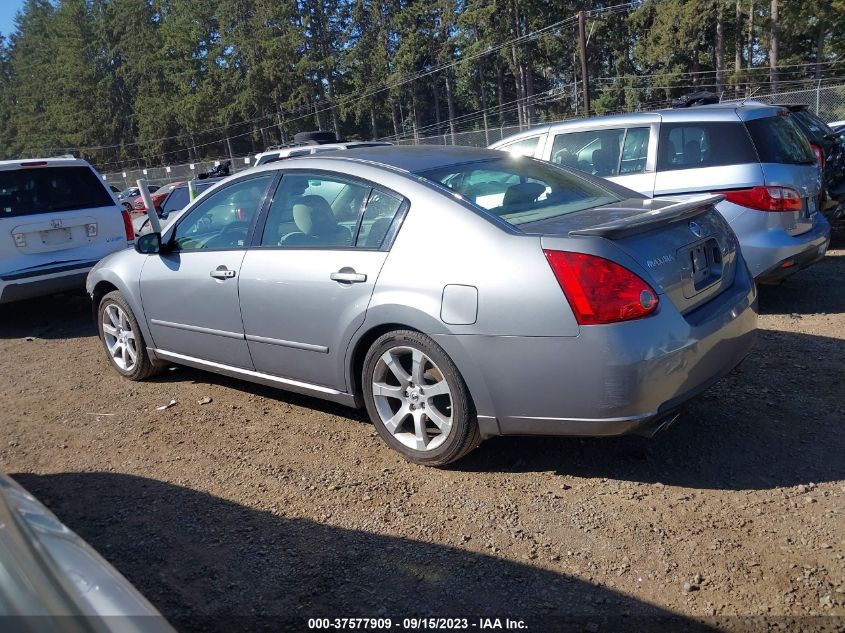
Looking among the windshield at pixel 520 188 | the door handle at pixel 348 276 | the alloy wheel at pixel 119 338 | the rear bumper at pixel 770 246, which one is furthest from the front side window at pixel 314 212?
the rear bumper at pixel 770 246

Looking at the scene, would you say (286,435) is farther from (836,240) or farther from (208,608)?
(836,240)

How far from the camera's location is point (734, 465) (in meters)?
3.70

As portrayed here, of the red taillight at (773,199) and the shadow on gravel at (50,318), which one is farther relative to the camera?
the shadow on gravel at (50,318)

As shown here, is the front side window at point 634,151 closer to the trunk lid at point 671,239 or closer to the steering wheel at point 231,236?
the trunk lid at point 671,239

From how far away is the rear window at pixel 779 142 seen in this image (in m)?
6.44

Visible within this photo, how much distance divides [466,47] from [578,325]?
195 feet

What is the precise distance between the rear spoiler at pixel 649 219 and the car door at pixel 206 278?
2158mm

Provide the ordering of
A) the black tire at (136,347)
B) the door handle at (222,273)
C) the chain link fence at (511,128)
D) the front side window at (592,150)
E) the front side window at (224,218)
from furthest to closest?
1. the chain link fence at (511,128)
2. the front side window at (592,150)
3. the black tire at (136,347)
4. the front side window at (224,218)
5. the door handle at (222,273)

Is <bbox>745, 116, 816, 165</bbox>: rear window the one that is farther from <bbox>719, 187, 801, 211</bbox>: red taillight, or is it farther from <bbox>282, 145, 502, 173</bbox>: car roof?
<bbox>282, 145, 502, 173</bbox>: car roof

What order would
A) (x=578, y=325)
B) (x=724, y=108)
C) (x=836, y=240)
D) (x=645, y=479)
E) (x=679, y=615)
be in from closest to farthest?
(x=679, y=615) < (x=578, y=325) < (x=645, y=479) < (x=724, y=108) < (x=836, y=240)

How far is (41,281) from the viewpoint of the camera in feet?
25.4

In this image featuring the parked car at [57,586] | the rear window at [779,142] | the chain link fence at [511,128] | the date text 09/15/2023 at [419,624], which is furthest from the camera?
the chain link fence at [511,128]

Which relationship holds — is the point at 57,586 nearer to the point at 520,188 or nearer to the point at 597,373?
the point at 597,373

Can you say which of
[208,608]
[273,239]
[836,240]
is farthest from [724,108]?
[208,608]
